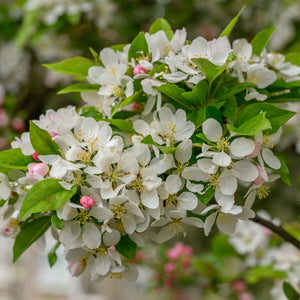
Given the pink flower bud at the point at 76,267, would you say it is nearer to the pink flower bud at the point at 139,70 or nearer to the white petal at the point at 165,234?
the white petal at the point at 165,234

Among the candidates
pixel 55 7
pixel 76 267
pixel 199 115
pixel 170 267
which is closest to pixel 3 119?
pixel 55 7

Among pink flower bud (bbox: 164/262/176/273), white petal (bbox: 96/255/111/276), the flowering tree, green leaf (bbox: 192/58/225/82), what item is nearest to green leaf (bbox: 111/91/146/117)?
the flowering tree

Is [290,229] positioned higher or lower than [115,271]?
lower

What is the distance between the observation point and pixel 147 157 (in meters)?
0.58

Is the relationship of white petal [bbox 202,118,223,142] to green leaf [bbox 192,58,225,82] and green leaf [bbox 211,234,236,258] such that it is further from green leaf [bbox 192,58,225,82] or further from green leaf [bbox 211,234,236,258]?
green leaf [bbox 211,234,236,258]

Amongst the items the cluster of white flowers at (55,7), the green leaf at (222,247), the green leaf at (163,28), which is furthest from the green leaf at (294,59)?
the cluster of white flowers at (55,7)

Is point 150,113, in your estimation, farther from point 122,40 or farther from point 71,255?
point 122,40

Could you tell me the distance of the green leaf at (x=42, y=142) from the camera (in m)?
0.57

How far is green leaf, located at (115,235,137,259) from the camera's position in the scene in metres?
0.59

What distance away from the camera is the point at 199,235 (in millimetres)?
2156

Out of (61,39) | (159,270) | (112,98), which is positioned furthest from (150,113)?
(61,39)

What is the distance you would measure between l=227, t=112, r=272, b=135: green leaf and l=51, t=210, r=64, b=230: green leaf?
249mm

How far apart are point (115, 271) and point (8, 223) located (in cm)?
18

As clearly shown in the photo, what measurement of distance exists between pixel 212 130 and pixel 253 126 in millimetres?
54
